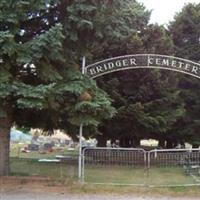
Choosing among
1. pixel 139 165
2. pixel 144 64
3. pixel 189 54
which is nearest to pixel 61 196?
pixel 139 165

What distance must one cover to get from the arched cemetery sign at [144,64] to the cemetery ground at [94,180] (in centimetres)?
346

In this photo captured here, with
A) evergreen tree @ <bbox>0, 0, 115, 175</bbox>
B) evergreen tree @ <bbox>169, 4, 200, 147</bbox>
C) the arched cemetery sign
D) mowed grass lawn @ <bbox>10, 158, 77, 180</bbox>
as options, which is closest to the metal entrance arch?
the arched cemetery sign

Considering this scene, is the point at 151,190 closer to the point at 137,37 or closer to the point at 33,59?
the point at 33,59

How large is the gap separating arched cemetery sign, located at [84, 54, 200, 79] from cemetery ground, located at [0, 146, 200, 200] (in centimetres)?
346

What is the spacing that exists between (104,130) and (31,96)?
13.6 metres

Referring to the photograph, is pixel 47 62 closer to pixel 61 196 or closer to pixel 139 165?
pixel 61 196

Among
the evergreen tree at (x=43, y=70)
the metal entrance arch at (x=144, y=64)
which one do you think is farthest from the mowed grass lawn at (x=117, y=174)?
the metal entrance arch at (x=144, y=64)

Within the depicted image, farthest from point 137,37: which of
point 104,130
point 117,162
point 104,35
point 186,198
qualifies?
point 186,198

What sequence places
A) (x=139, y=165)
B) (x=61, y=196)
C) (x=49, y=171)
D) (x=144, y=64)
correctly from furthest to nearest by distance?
(x=144, y=64)
(x=49, y=171)
(x=139, y=165)
(x=61, y=196)

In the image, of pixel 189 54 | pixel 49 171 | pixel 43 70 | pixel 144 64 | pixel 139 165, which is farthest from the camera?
pixel 189 54

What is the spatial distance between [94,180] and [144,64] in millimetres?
4693

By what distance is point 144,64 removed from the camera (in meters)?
17.4

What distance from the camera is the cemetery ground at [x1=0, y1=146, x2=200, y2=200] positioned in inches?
526

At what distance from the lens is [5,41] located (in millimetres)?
13258
